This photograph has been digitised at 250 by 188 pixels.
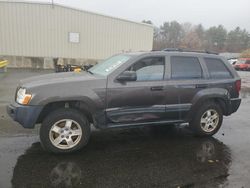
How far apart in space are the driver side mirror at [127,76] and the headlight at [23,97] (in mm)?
1553

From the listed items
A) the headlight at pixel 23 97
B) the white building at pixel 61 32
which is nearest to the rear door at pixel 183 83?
the headlight at pixel 23 97

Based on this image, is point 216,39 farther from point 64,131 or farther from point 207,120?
point 64,131

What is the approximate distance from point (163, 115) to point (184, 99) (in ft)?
→ 1.82

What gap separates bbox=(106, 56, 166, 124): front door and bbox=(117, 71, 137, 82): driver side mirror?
70mm

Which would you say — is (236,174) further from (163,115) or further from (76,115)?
(76,115)

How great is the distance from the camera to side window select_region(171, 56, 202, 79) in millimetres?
5641

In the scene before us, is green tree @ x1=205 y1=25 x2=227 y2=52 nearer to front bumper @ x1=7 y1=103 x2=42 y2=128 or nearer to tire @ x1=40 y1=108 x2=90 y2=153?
tire @ x1=40 y1=108 x2=90 y2=153

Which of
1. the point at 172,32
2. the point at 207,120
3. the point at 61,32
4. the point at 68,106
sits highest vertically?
the point at 172,32

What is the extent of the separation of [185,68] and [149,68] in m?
0.81

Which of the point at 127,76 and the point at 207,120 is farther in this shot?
the point at 207,120

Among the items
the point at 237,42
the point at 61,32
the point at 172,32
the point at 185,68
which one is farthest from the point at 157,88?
the point at 237,42

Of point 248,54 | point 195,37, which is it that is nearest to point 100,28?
point 248,54

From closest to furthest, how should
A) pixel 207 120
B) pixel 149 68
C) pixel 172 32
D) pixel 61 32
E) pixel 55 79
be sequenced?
pixel 55 79 < pixel 149 68 < pixel 207 120 < pixel 61 32 < pixel 172 32

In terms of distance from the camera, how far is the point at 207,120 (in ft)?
19.6
